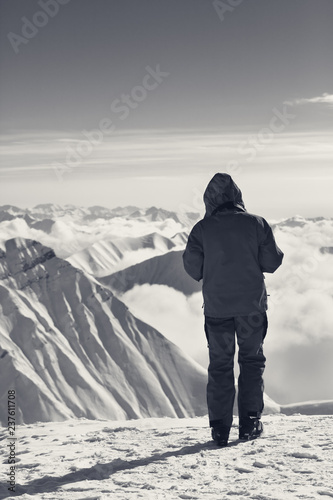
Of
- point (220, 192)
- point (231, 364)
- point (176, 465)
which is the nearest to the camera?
point (176, 465)

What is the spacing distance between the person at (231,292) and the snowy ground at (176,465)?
698mm

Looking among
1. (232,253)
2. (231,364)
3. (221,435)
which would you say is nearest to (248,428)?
(221,435)

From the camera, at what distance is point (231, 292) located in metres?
8.30

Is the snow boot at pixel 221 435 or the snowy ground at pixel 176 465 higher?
the snow boot at pixel 221 435

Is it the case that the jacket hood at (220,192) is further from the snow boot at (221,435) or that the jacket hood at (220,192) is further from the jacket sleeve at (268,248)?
the snow boot at (221,435)

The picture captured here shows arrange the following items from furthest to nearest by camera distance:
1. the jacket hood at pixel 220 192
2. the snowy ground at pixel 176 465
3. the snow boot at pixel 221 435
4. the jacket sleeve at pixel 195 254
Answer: the jacket sleeve at pixel 195 254 → the jacket hood at pixel 220 192 → the snow boot at pixel 221 435 → the snowy ground at pixel 176 465

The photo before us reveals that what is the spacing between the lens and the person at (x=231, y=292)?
8.32m

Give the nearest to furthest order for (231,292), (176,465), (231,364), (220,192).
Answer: (176,465) → (231,292) → (220,192) → (231,364)

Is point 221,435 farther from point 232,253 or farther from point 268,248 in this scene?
point 268,248

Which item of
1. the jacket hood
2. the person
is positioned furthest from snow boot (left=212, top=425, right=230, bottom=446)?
the jacket hood

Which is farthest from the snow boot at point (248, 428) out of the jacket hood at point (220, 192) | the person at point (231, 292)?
the jacket hood at point (220, 192)

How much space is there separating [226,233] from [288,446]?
3.28 m

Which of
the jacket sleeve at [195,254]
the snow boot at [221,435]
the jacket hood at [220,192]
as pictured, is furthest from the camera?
the jacket sleeve at [195,254]

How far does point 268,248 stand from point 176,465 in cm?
342
